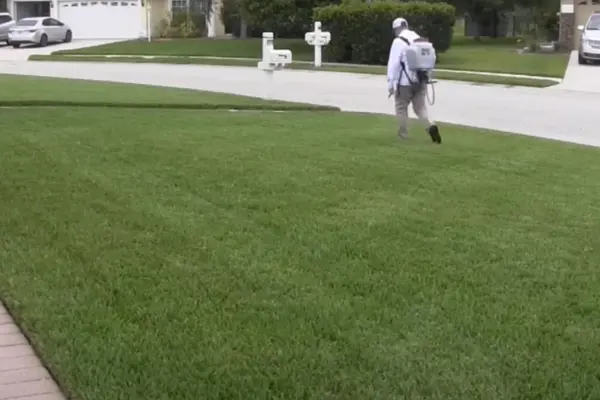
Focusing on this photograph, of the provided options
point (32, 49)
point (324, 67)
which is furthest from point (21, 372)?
point (32, 49)

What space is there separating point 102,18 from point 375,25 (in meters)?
23.2

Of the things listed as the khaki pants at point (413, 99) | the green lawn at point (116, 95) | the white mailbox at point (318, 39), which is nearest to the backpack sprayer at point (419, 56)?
the khaki pants at point (413, 99)

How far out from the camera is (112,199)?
817 cm

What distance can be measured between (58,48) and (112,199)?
37863 mm

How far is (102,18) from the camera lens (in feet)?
170

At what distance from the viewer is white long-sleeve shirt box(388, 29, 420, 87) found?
1183cm

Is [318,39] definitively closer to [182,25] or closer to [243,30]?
[243,30]

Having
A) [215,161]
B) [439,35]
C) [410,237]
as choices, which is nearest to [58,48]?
[439,35]

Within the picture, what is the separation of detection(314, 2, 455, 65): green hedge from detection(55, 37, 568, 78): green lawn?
1307 mm

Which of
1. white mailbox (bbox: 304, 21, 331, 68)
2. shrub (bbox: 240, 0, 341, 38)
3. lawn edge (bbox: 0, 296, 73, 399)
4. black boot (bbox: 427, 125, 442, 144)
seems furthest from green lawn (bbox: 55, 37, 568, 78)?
lawn edge (bbox: 0, 296, 73, 399)

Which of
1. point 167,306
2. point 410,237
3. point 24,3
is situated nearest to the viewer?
point 167,306

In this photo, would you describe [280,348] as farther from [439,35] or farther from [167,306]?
[439,35]

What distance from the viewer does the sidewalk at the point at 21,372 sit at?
14.3 ft

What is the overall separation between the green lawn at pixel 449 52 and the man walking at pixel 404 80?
1635cm
